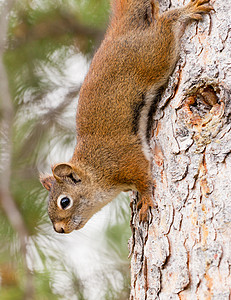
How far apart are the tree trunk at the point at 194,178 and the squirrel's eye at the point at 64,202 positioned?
1.66ft

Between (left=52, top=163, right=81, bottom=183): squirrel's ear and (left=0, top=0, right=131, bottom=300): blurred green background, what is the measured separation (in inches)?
15.9

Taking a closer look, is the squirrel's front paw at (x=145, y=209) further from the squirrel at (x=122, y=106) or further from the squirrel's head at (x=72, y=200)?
the squirrel's head at (x=72, y=200)

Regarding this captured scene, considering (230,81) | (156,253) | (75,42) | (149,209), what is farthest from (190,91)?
(75,42)

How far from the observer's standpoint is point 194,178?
139 cm

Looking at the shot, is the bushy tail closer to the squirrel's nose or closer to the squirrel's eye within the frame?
the squirrel's eye

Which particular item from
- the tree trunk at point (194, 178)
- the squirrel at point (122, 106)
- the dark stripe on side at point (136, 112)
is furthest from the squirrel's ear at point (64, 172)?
the tree trunk at point (194, 178)

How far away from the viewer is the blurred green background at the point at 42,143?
2295 millimetres

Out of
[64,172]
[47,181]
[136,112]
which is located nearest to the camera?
[136,112]

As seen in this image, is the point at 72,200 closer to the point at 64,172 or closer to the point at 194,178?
the point at 64,172

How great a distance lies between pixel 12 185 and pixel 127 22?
→ 46.8 inches

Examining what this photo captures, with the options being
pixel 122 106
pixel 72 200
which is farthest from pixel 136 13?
pixel 72 200

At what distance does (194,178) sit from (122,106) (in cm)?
53

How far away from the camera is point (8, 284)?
2307 mm

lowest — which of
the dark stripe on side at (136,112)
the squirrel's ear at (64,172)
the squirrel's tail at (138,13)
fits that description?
the squirrel's ear at (64,172)
